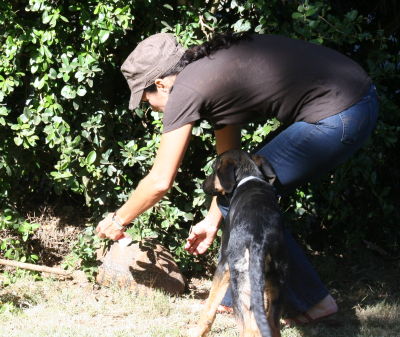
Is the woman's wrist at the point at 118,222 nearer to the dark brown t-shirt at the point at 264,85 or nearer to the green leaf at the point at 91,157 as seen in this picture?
the dark brown t-shirt at the point at 264,85

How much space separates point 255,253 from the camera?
354cm

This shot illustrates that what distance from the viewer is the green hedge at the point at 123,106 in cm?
493

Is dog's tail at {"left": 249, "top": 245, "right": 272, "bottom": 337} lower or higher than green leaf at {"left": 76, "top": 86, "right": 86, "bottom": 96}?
lower

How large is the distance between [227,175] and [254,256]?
2.07 feet

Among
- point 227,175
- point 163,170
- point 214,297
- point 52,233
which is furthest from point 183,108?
point 52,233

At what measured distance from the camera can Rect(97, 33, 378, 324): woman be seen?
3.55 m

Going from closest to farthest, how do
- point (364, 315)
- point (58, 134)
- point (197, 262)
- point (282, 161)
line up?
point (282, 161)
point (364, 315)
point (58, 134)
point (197, 262)

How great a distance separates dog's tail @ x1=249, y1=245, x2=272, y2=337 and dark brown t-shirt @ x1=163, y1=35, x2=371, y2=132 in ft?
2.54

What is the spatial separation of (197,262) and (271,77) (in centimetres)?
246

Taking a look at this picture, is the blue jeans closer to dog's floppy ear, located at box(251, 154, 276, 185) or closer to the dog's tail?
dog's floppy ear, located at box(251, 154, 276, 185)

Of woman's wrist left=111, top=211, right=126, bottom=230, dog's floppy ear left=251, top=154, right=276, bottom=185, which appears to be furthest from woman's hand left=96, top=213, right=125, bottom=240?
dog's floppy ear left=251, top=154, right=276, bottom=185

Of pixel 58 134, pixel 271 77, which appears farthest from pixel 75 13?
pixel 271 77

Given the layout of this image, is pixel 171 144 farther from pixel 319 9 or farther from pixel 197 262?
pixel 197 262

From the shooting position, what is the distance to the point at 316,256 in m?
6.16
